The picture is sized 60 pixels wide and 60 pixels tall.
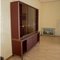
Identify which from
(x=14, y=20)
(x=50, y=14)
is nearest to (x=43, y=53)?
(x=14, y=20)

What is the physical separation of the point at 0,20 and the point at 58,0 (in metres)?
5.64

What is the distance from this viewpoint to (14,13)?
325 cm

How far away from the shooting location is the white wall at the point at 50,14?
751cm

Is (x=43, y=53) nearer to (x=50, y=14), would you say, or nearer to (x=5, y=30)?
(x=5, y=30)

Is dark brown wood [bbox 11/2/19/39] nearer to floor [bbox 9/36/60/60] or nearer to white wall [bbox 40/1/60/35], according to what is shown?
floor [bbox 9/36/60/60]

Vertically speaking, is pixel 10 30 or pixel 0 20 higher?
pixel 0 20

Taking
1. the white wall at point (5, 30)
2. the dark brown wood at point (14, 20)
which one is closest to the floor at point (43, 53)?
the white wall at point (5, 30)

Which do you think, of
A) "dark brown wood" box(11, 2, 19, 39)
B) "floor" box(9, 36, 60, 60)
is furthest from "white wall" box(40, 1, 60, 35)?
"dark brown wood" box(11, 2, 19, 39)

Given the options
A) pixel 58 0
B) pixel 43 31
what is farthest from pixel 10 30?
pixel 58 0

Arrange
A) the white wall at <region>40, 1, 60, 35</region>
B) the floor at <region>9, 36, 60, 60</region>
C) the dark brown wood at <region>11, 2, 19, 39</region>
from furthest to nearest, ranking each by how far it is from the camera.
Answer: the white wall at <region>40, 1, 60, 35</region> → the floor at <region>9, 36, 60, 60</region> → the dark brown wood at <region>11, 2, 19, 39</region>

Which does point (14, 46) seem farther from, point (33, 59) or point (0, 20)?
point (0, 20)

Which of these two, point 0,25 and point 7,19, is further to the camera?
point 7,19

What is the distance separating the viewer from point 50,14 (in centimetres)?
770

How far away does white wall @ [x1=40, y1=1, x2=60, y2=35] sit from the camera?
296 inches
